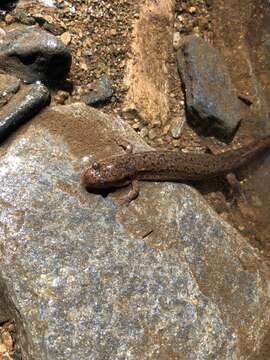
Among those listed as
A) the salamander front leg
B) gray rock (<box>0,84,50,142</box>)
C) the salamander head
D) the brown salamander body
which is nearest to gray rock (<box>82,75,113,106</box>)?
gray rock (<box>0,84,50,142</box>)

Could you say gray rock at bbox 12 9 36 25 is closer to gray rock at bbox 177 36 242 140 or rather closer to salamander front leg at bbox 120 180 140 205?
gray rock at bbox 177 36 242 140

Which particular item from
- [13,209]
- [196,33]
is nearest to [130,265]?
[13,209]

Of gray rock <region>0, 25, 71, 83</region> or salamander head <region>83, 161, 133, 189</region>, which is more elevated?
gray rock <region>0, 25, 71, 83</region>

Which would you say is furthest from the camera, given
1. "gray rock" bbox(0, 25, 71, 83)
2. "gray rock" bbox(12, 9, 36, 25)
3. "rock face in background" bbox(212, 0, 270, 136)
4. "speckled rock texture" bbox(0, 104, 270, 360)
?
"rock face in background" bbox(212, 0, 270, 136)

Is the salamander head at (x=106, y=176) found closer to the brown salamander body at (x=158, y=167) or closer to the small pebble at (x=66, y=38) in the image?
the brown salamander body at (x=158, y=167)

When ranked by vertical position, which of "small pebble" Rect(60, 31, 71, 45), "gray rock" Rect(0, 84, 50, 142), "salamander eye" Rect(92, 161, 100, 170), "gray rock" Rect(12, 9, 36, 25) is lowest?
"salamander eye" Rect(92, 161, 100, 170)

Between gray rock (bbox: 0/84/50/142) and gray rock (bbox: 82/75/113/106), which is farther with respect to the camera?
gray rock (bbox: 82/75/113/106)
